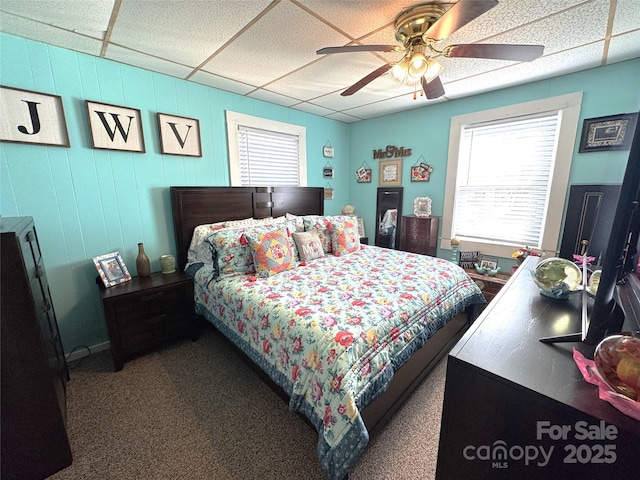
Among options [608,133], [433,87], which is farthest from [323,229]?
[608,133]

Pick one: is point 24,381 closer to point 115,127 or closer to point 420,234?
point 115,127

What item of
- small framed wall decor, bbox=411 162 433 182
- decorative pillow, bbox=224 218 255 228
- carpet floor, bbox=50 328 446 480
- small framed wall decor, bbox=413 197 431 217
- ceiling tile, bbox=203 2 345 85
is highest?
ceiling tile, bbox=203 2 345 85

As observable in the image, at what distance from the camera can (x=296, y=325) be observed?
4.65ft

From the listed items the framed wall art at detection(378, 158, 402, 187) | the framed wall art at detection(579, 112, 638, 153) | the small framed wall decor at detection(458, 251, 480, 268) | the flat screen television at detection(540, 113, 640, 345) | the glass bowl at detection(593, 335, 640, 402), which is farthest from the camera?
the framed wall art at detection(378, 158, 402, 187)

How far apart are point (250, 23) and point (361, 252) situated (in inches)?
85.1

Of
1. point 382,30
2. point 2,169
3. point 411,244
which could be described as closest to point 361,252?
point 411,244

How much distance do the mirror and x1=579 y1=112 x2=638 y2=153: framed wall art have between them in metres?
1.87

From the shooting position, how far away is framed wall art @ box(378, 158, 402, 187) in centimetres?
367

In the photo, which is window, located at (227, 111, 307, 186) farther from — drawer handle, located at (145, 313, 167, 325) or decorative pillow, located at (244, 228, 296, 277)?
drawer handle, located at (145, 313, 167, 325)

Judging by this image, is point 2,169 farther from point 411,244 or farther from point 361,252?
point 411,244

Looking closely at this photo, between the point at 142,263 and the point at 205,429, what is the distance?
58.2 inches

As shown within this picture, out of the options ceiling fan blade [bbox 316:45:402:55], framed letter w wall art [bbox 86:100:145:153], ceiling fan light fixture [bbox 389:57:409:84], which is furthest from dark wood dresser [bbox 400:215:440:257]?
framed letter w wall art [bbox 86:100:145:153]

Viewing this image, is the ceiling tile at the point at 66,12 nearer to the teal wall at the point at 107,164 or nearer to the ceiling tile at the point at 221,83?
the teal wall at the point at 107,164

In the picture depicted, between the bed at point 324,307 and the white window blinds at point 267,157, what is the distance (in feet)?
0.74
